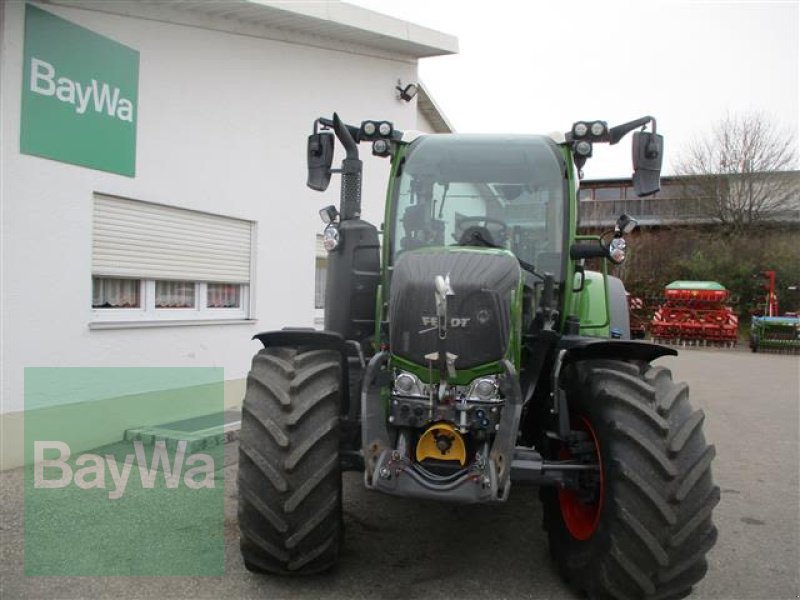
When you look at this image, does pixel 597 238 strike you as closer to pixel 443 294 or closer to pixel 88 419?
pixel 443 294

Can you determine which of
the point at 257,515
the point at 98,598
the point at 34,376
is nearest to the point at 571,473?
the point at 257,515

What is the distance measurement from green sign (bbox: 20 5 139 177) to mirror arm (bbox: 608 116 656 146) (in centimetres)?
432

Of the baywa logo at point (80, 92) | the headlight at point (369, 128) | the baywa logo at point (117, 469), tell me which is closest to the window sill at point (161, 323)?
the baywa logo at point (117, 469)

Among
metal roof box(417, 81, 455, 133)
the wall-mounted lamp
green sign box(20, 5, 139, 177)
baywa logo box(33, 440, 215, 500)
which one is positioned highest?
metal roof box(417, 81, 455, 133)

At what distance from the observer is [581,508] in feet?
12.7

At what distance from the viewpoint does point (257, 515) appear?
3420mm

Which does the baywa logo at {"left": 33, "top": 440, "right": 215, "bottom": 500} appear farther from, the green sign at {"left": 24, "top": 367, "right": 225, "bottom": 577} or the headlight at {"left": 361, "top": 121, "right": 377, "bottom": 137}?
the headlight at {"left": 361, "top": 121, "right": 377, "bottom": 137}

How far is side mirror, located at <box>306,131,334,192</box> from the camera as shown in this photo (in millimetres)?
4336

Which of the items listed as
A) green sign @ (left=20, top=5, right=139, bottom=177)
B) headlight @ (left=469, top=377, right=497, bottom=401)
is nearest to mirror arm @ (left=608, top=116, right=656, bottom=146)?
headlight @ (left=469, top=377, right=497, bottom=401)

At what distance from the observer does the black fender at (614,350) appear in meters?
3.61

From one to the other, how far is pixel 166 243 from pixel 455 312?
4.50m

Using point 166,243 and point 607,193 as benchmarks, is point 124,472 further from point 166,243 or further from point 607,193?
point 607,193

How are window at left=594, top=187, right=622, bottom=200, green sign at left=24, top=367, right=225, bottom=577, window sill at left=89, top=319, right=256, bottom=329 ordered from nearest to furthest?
green sign at left=24, top=367, right=225, bottom=577
window sill at left=89, top=319, right=256, bottom=329
window at left=594, top=187, right=622, bottom=200

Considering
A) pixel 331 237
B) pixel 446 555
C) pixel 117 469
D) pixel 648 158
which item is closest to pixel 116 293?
pixel 117 469
